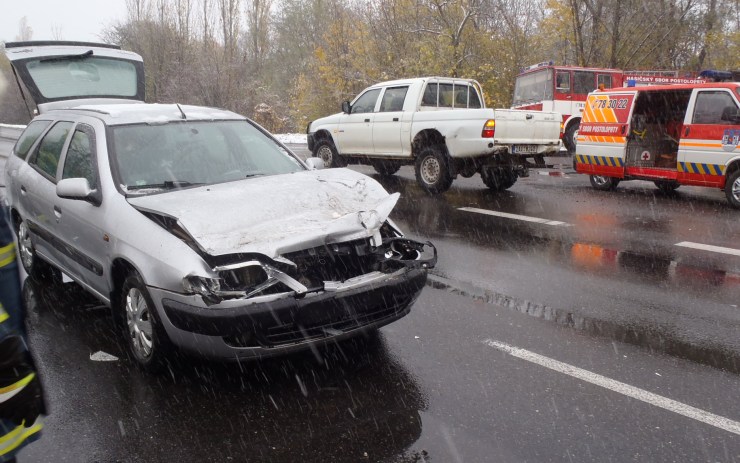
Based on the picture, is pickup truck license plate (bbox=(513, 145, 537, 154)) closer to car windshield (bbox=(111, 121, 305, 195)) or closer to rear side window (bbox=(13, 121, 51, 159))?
car windshield (bbox=(111, 121, 305, 195))

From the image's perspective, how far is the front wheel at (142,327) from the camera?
3.71 metres

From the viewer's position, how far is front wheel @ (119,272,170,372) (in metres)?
3.71

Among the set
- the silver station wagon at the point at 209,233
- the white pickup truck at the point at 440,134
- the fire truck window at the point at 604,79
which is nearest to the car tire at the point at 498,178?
the white pickup truck at the point at 440,134

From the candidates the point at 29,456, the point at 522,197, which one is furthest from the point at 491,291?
the point at 522,197

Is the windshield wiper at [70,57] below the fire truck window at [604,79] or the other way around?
below

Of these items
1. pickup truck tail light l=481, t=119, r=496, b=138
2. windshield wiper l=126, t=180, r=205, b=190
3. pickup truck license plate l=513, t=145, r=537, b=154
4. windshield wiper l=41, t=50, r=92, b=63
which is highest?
windshield wiper l=41, t=50, r=92, b=63

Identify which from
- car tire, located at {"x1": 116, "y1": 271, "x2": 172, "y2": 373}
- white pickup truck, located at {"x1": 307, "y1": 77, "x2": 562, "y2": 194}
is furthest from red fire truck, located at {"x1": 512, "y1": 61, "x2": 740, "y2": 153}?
car tire, located at {"x1": 116, "y1": 271, "x2": 172, "y2": 373}

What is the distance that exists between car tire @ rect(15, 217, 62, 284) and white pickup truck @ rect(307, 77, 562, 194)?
22.4ft

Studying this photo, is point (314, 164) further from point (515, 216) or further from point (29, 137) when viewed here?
point (515, 216)

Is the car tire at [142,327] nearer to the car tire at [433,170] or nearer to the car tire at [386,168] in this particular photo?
the car tire at [433,170]

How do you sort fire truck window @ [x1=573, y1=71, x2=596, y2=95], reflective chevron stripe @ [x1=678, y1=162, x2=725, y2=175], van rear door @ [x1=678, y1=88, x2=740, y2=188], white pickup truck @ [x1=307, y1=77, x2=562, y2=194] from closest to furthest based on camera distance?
van rear door @ [x1=678, y1=88, x2=740, y2=188], reflective chevron stripe @ [x1=678, y1=162, x2=725, y2=175], white pickup truck @ [x1=307, y1=77, x2=562, y2=194], fire truck window @ [x1=573, y1=71, x2=596, y2=95]

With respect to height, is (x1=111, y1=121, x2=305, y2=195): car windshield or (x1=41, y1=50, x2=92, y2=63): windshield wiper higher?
(x1=41, y1=50, x2=92, y2=63): windshield wiper

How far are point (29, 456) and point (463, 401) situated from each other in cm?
228

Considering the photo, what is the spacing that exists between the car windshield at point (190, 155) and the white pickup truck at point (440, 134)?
5.75 metres
